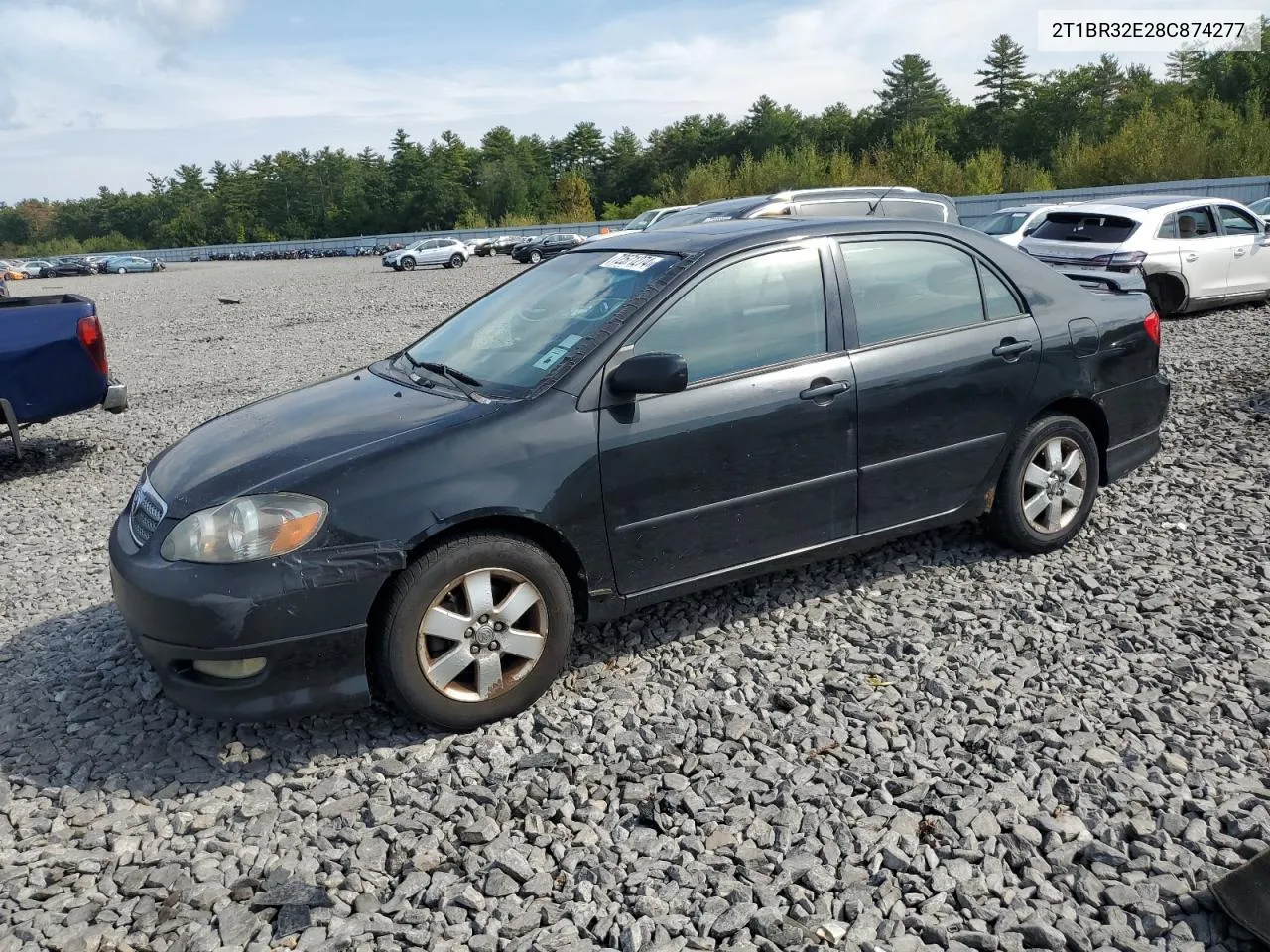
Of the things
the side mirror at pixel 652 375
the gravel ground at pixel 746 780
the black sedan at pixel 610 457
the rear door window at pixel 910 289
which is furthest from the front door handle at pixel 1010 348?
the side mirror at pixel 652 375

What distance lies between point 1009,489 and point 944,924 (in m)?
2.62

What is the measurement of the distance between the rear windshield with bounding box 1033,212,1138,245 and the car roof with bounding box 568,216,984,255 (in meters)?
8.37

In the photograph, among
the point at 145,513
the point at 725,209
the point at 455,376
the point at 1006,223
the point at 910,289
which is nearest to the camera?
the point at 145,513

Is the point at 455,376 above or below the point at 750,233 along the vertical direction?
below

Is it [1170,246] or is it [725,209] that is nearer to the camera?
[725,209]

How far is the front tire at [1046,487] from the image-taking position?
4.80 metres

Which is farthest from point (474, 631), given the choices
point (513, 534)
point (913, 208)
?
point (913, 208)

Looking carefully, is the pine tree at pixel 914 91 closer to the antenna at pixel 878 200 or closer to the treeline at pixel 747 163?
the treeline at pixel 747 163

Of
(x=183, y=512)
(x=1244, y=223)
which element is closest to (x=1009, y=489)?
(x=183, y=512)

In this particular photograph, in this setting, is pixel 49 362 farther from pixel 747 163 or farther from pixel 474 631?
pixel 747 163

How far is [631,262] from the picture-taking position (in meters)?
4.38

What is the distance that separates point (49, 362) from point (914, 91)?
314 ft

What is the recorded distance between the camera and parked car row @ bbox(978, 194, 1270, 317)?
11.9 meters

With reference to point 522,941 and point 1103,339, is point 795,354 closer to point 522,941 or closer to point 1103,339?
point 1103,339
